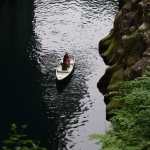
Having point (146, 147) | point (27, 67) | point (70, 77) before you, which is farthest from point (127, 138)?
point (27, 67)

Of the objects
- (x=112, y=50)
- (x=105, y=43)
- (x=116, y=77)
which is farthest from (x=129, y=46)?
(x=105, y=43)

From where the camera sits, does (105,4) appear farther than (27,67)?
Yes

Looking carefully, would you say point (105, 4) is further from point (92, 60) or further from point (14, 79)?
point (14, 79)

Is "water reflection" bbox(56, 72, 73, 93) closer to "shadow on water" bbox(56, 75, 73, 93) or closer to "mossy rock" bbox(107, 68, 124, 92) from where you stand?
"shadow on water" bbox(56, 75, 73, 93)

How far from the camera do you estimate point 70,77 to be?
39719 mm

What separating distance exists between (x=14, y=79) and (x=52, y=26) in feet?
70.5

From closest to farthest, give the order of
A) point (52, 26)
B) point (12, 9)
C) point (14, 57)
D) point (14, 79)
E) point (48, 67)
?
point (14, 79)
point (48, 67)
point (14, 57)
point (52, 26)
point (12, 9)

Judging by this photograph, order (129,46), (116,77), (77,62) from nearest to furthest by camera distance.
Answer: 1. (116,77)
2. (129,46)
3. (77,62)

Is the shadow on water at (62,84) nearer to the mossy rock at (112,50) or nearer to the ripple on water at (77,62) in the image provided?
the ripple on water at (77,62)

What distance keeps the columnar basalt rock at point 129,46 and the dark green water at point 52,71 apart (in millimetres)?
Result: 2045

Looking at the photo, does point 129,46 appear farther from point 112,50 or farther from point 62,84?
point 112,50

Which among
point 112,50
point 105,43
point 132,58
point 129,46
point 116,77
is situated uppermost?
point 105,43

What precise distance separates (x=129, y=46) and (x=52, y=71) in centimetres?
1080

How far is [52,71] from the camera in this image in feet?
134
